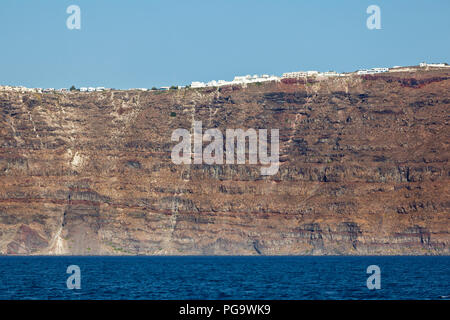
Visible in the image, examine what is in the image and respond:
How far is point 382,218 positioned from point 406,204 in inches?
243

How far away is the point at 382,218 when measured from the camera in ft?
648

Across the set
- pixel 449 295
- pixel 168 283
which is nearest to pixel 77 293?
pixel 168 283
